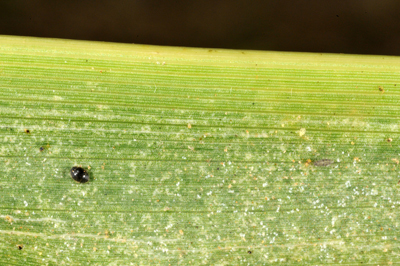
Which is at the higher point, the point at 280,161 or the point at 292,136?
the point at 292,136

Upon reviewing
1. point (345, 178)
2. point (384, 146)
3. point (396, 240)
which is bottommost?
point (396, 240)

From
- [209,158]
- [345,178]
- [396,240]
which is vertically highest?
[209,158]

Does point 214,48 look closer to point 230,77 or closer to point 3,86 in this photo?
point 230,77

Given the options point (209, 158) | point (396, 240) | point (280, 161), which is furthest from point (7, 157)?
point (396, 240)

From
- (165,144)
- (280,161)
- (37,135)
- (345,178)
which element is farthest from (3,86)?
(345,178)

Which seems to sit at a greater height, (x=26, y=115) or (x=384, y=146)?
(x=26, y=115)

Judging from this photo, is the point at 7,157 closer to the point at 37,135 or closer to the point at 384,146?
the point at 37,135
